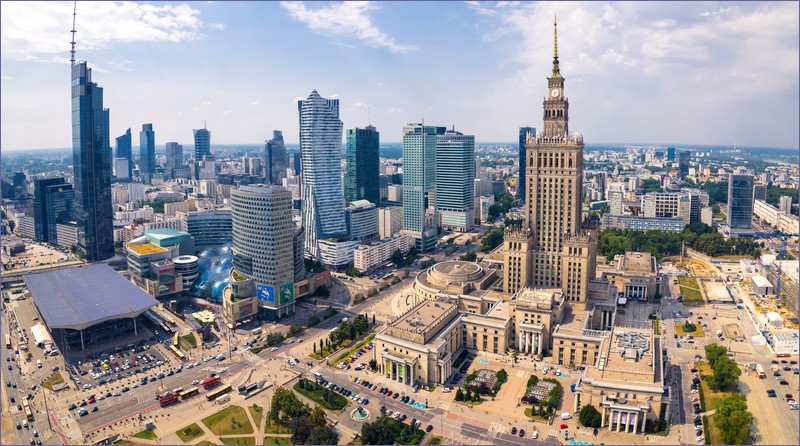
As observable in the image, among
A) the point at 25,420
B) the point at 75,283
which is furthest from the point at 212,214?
the point at 25,420

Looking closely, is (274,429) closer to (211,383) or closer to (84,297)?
(211,383)

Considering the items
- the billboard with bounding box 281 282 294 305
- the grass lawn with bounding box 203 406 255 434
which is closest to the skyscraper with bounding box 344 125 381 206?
the billboard with bounding box 281 282 294 305

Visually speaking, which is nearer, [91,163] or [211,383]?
[211,383]

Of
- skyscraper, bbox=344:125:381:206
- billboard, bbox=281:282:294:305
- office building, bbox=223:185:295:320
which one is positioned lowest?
billboard, bbox=281:282:294:305

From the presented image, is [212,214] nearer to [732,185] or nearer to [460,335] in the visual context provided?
[460,335]

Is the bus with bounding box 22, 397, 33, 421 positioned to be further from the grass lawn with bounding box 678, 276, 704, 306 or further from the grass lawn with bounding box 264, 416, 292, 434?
the grass lawn with bounding box 678, 276, 704, 306

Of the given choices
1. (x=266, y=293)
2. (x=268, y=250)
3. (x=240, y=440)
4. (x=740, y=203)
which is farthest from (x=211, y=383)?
(x=740, y=203)

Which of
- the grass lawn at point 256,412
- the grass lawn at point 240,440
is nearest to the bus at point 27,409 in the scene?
the grass lawn at point 240,440
